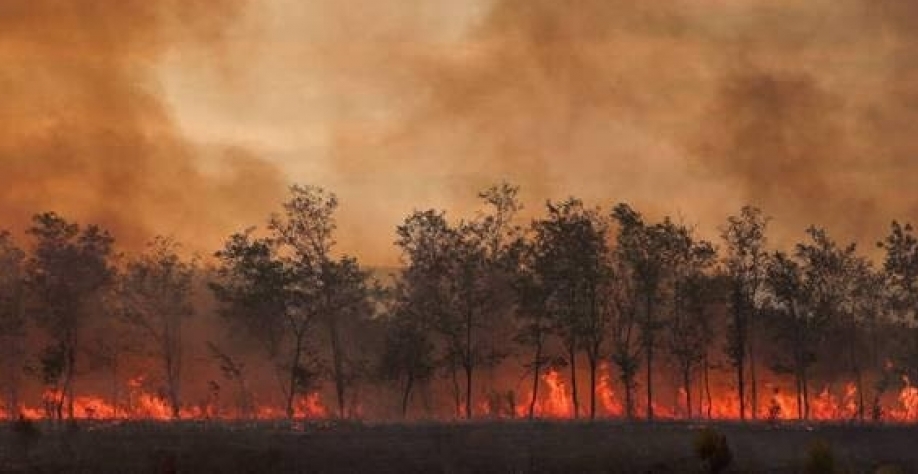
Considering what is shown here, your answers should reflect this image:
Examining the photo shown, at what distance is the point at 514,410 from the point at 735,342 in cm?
2415

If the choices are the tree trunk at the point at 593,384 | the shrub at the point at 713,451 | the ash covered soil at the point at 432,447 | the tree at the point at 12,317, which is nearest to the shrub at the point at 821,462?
the ash covered soil at the point at 432,447

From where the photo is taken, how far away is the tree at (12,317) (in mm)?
109000

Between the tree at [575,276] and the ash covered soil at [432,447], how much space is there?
16.6 meters

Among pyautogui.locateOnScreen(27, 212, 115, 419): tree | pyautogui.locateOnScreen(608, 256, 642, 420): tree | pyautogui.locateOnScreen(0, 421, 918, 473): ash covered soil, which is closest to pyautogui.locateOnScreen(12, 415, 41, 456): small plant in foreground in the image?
pyautogui.locateOnScreen(0, 421, 918, 473): ash covered soil

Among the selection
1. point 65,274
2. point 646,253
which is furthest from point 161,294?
point 646,253

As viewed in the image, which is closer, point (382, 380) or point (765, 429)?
point (765, 429)

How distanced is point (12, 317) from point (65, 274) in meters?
6.88

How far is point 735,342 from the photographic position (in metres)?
116

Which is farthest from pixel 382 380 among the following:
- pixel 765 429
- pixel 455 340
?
pixel 765 429

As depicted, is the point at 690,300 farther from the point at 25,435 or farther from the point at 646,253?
the point at 25,435

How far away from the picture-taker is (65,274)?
371 ft

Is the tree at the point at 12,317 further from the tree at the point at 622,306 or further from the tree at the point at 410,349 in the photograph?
the tree at the point at 622,306

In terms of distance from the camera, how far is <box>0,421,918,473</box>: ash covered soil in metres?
71.1

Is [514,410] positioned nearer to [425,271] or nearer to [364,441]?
[425,271]
